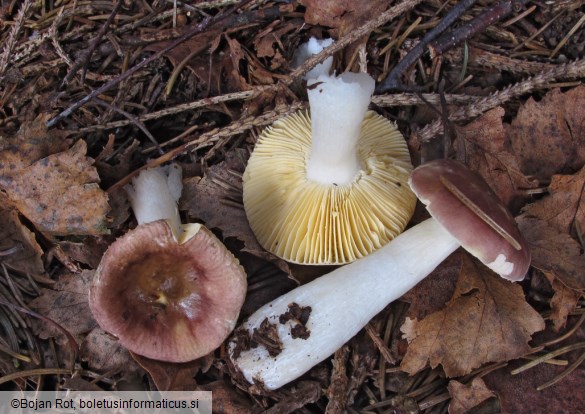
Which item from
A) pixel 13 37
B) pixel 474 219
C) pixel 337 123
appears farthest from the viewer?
pixel 13 37

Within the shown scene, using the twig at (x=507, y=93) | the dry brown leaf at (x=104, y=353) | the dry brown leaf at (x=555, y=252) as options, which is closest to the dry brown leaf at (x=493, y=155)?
the twig at (x=507, y=93)

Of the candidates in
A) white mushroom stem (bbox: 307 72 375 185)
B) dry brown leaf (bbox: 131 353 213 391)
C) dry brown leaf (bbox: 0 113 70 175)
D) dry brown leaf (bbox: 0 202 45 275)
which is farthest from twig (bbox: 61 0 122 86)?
dry brown leaf (bbox: 131 353 213 391)

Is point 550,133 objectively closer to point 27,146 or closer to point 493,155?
point 493,155

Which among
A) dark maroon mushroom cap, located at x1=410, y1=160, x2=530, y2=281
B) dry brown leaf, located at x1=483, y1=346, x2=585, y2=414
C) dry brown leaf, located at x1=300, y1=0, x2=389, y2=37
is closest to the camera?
dark maroon mushroom cap, located at x1=410, y1=160, x2=530, y2=281

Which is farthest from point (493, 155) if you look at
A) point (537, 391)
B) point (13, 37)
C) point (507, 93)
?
point (13, 37)

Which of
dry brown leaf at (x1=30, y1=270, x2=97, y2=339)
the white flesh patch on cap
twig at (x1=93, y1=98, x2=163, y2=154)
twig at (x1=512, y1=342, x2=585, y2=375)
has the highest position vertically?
twig at (x1=93, y1=98, x2=163, y2=154)

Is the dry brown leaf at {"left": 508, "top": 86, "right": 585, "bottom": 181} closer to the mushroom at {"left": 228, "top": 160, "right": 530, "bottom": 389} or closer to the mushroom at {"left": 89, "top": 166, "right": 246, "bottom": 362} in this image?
the mushroom at {"left": 228, "top": 160, "right": 530, "bottom": 389}

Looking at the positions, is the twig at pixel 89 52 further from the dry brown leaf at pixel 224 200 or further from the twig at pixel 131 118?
the dry brown leaf at pixel 224 200
